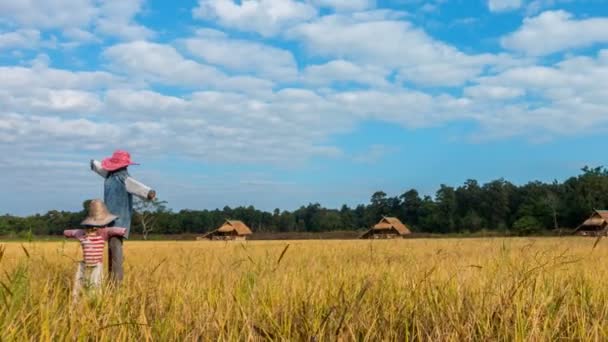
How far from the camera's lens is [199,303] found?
299 cm

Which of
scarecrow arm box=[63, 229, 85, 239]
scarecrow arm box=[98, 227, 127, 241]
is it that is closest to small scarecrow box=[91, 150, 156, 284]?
scarecrow arm box=[98, 227, 127, 241]

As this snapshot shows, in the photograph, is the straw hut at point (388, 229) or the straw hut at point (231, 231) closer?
the straw hut at point (388, 229)

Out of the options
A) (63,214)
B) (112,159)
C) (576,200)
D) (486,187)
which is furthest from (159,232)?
(112,159)

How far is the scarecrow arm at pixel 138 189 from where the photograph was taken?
16.4 ft

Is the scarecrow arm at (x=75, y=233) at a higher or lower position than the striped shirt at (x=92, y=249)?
higher

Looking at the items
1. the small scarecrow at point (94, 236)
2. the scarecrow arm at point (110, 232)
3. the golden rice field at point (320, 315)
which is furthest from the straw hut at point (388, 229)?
the golden rice field at point (320, 315)

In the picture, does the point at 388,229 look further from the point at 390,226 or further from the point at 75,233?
the point at 75,233

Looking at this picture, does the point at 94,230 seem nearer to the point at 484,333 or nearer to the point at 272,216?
the point at 484,333

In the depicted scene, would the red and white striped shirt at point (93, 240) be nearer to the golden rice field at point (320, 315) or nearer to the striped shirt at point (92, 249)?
the striped shirt at point (92, 249)

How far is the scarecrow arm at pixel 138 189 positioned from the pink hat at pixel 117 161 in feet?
0.49

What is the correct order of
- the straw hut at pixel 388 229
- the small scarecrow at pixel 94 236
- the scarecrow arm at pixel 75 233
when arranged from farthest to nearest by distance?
the straw hut at pixel 388 229, the scarecrow arm at pixel 75 233, the small scarecrow at pixel 94 236

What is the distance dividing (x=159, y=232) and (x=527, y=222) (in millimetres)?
56832

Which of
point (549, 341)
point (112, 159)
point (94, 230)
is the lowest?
point (549, 341)

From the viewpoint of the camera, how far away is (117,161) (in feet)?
17.1
